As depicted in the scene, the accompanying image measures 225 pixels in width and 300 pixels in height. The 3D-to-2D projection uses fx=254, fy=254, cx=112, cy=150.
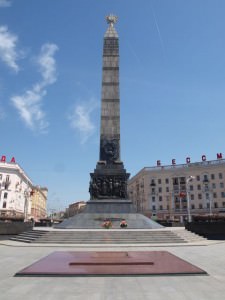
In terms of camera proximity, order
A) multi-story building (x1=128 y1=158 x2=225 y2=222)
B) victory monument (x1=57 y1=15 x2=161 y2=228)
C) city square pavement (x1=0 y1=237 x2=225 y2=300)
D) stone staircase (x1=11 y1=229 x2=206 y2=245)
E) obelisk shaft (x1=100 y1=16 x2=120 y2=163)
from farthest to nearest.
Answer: multi-story building (x1=128 y1=158 x2=225 y2=222)
obelisk shaft (x1=100 y1=16 x2=120 y2=163)
victory monument (x1=57 y1=15 x2=161 y2=228)
stone staircase (x1=11 y1=229 x2=206 y2=245)
city square pavement (x1=0 y1=237 x2=225 y2=300)

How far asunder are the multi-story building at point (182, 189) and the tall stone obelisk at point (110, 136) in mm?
34841

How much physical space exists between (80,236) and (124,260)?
7651mm

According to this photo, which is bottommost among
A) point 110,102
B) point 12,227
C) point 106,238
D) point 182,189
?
point 106,238

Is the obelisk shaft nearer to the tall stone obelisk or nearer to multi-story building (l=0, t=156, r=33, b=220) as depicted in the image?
the tall stone obelisk

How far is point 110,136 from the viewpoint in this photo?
25.1m

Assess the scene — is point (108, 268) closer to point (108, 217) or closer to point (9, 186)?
point (108, 217)

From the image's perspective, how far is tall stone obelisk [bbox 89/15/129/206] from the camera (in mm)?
22938

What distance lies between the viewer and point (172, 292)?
5.70 m

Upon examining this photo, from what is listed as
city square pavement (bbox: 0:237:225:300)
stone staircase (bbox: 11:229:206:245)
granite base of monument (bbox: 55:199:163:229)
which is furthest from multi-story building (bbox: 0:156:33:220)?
city square pavement (bbox: 0:237:225:300)

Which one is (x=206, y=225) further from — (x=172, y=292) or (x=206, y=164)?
(x=206, y=164)

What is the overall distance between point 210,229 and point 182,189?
40516mm

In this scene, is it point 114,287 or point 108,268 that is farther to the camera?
point 108,268

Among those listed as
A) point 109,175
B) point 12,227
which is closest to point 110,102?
point 109,175

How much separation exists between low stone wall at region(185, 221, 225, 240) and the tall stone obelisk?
21.4ft
